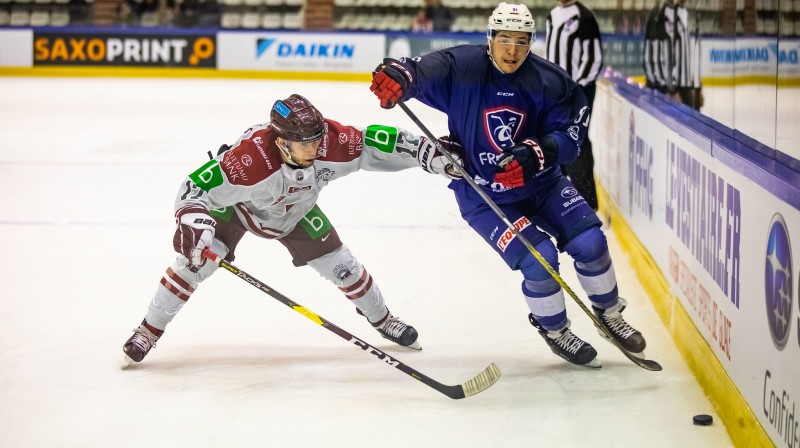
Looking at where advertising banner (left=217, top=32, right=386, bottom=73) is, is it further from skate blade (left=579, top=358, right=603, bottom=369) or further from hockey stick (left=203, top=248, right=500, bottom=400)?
hockey stick (left=203, top=248, right=500, bottom=400)

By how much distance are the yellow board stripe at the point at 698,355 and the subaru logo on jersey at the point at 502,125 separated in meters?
0.95

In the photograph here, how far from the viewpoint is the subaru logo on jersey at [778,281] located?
9.21ft

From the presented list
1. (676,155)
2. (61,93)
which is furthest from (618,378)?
(61,93)

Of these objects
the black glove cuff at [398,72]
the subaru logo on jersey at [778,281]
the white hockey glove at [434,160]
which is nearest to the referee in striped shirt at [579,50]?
the white hockey glove at [434,160]

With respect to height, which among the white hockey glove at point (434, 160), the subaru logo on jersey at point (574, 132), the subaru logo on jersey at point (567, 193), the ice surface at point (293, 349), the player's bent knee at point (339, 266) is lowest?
the ice surface at point (293, 349)

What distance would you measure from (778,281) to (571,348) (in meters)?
1.22

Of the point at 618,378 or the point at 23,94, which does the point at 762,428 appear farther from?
the point at 23,94

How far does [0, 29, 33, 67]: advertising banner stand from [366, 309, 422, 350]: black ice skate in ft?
38.9

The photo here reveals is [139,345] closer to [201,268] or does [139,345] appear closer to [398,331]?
[201,268]

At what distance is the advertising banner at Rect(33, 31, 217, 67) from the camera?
1495 cm

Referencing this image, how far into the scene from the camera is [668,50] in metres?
5.58

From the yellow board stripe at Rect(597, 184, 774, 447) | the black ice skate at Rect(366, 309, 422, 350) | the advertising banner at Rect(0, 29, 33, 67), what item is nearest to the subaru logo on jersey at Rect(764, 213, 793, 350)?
the yellow board stripe at Rect(597, 184, 774, 447)

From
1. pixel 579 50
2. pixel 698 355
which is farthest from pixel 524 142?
pixel 579 50

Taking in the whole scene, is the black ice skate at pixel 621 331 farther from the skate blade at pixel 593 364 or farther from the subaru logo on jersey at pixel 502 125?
the subaru logo on jersey at pixel 502 125
